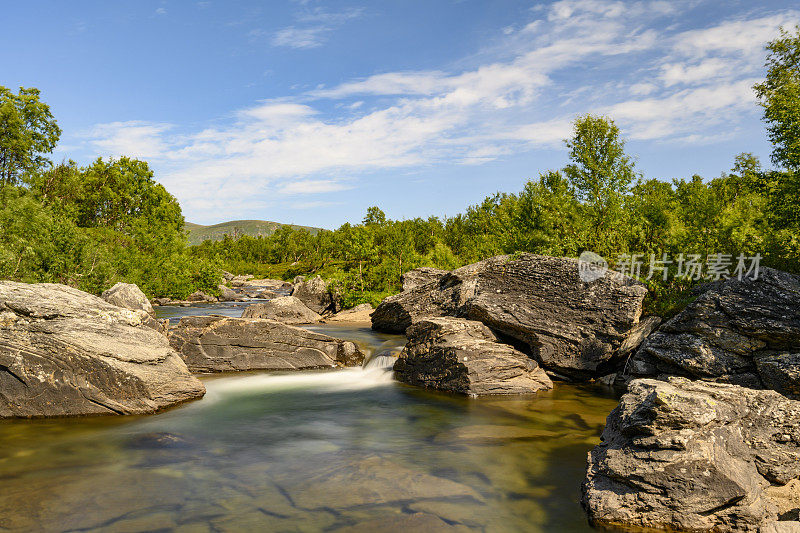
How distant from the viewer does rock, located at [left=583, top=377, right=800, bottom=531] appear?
7484mm

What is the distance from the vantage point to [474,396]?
1630cm

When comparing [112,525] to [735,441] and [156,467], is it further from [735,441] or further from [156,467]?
[735,441]

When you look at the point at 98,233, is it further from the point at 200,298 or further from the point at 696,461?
the point at 696,461

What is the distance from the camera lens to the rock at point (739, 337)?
13.5 meters

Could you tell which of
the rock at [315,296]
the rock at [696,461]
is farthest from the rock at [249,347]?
the rock at [315,296]

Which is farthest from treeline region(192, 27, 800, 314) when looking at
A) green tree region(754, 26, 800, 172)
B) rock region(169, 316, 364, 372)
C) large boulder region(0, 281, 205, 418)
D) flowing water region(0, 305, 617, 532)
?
large boulder region(0, 281, 205, 418)

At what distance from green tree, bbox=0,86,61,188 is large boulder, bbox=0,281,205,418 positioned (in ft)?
159

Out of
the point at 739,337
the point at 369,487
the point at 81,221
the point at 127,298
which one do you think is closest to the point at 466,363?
the point at 369,487

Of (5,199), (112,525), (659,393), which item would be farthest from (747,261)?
(5,199)

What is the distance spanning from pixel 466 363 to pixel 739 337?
872 centimetres

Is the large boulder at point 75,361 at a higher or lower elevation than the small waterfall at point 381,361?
higher

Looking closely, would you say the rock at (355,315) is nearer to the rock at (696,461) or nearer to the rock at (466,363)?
the rock at (466,363)

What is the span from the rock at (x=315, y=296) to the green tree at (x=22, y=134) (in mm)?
36241

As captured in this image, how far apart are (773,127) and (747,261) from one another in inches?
218
